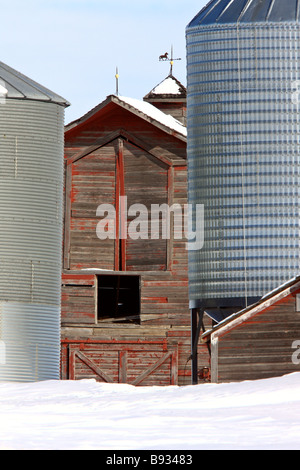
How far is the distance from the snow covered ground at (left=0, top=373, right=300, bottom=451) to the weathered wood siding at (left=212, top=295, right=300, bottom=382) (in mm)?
2484

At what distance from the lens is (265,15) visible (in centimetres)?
3247

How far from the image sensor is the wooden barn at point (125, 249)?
122ft

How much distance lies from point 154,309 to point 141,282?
3.12 ft

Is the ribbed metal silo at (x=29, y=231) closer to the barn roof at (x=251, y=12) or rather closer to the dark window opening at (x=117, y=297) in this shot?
the barn roof at (x=251, y=12)

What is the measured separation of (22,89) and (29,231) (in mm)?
4116

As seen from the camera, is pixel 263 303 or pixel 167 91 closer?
pixel 263 303

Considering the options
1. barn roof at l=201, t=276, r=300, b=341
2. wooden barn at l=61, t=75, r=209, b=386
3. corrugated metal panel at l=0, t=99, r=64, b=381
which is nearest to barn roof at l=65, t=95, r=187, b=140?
wooden barn at l=61, t=75, r=209, b=386

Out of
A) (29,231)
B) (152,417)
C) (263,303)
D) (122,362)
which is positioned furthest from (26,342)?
(152,417)

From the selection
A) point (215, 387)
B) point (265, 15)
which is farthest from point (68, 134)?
point (215, 387)

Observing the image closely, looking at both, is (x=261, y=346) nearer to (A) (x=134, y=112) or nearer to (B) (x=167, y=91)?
(A) (x=134, y=112)

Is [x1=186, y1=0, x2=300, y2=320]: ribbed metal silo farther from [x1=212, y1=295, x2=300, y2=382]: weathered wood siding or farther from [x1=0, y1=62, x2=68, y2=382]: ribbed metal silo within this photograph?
[x1=212, y1=295, x2=300, y2=382]: weathered wood siding

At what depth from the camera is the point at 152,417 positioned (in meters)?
19.8

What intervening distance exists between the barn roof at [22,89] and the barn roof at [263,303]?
9.79m

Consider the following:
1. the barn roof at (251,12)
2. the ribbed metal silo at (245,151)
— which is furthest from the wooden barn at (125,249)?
the barn roof at (251,12)
